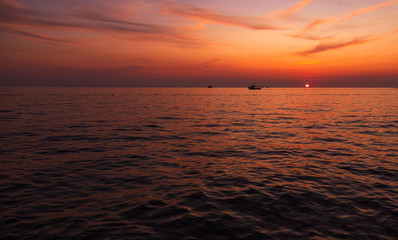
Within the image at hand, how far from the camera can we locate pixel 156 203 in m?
9.30

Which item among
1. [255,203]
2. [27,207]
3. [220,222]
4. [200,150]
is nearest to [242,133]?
[200,150]

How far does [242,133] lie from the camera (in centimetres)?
2550

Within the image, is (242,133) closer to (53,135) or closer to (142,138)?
(142,138)

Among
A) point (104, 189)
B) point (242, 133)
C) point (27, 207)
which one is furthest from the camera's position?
point (242, 133)

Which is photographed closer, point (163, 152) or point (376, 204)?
point (376, 204)

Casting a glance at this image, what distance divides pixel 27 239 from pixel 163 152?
11.0 metres

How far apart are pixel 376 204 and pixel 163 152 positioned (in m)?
12.3

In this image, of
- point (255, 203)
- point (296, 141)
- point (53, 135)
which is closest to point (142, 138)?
point (53, 135)

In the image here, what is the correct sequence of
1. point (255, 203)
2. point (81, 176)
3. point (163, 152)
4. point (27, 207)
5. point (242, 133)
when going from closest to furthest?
point (27, 207) → point (255, 203) → point (81, 176) → point (163, 152) → point (242, 133)

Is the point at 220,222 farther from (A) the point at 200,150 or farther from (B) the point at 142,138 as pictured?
(B) the point at 142,138

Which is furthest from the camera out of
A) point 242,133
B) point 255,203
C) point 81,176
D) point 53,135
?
point 242,133

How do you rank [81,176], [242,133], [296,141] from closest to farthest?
[81,176] → [296,141] → [242,133]

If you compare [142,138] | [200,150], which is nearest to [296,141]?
[200,150]

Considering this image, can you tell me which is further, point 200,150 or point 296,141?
point 296,141
